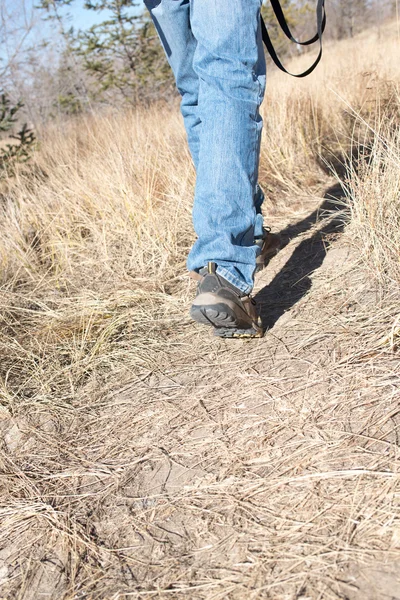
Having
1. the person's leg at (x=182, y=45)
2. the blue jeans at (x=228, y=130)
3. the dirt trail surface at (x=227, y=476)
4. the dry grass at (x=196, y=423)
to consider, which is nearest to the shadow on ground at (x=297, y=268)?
the dry grass at (x=196, y=423)

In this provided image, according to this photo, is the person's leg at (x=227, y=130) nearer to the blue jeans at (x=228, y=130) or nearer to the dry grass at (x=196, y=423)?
the blue jeans at (x=228, y=130)

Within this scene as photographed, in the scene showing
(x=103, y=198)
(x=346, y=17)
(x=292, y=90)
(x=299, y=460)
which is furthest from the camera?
(x=346, y=17)

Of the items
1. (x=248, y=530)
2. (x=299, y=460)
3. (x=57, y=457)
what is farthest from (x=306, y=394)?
(x=57, y=457)

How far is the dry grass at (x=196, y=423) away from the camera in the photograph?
0.91 m

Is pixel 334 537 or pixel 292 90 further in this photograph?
pixel 292 90

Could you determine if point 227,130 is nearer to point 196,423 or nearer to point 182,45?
point 182,45

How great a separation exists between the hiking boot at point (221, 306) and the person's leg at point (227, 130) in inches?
1.0

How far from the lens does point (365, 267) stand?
5.79ft

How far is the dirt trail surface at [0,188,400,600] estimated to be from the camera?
88 centimetres

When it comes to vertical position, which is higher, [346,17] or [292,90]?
[292,90]

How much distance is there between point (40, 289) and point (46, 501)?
133 cm

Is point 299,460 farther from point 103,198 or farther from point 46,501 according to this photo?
point 103,198

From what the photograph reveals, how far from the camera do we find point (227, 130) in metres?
1.46

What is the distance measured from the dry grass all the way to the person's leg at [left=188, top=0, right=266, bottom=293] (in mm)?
306
